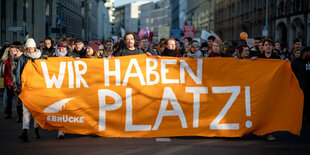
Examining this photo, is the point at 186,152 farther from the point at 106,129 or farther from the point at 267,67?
the point at 267,67

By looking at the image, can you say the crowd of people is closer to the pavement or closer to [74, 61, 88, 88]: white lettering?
the pavement

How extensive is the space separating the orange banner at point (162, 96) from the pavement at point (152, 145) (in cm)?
Answer: 17

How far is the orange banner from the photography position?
8.51m

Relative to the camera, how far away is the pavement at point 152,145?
7578mm

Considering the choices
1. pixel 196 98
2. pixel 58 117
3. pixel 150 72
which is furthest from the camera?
pixel 150 72

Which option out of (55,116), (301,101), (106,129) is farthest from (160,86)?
(301,101)

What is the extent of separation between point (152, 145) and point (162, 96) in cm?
102

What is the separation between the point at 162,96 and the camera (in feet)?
28.5

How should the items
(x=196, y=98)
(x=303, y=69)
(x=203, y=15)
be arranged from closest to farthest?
(x=196, y=98)
(x=303, y=69)
(x=203, y=15)

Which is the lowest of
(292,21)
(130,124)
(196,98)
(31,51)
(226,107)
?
(130,124)

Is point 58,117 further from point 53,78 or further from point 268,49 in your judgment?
point 268,49

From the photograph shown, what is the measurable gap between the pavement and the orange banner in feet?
0.57

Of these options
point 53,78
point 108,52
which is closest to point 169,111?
point 53,78

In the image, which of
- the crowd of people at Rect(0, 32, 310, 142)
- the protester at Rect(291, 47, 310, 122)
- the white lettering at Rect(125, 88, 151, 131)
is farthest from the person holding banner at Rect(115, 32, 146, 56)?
the protester at Rect(291, 47, 310, 122)
